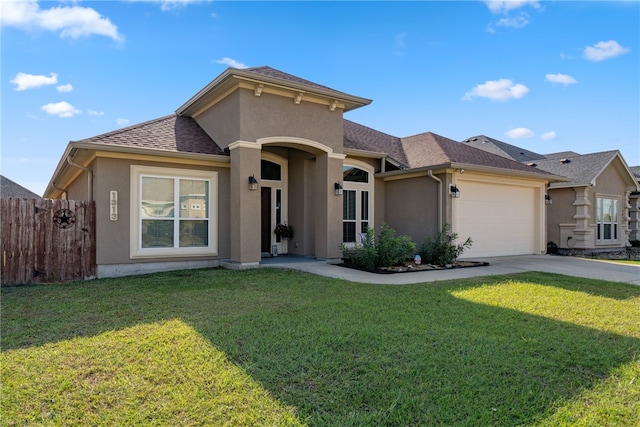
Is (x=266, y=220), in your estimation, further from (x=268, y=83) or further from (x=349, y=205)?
(x=268, y=83)

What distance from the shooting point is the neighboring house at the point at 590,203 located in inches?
660

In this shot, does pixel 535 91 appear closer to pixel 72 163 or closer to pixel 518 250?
pixel 518 250

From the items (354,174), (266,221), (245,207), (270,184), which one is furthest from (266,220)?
(354,174)

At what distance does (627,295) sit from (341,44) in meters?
10.7

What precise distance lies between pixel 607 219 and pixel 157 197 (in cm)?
1953

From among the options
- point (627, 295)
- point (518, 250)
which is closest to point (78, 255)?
point (627, 295)

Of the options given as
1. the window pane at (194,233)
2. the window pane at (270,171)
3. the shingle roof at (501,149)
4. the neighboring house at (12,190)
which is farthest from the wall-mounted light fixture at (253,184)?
the neighboring house at (12,190)

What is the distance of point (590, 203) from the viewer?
16.9 metres

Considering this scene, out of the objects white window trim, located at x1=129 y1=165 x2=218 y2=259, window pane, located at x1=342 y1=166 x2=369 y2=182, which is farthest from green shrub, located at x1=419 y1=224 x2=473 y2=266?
white window trim, located at x1=129 y1=165 x2=218 y2=259

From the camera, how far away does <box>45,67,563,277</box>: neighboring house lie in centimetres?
947

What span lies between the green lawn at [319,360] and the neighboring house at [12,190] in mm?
22854

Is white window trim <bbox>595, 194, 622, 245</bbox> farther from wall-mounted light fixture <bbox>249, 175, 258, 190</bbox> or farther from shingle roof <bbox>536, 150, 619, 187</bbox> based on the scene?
wall-mounted light fixture <bbox>249, 175, 258, 190</bbox>

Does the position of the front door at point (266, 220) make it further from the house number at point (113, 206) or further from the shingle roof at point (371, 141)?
the house number at point (113, 206)

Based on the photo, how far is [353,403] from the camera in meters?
3.02
